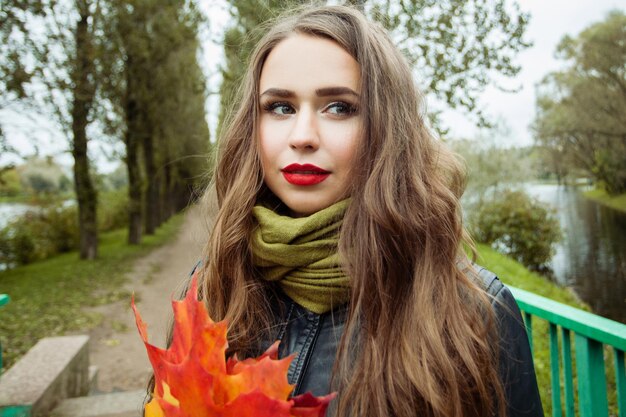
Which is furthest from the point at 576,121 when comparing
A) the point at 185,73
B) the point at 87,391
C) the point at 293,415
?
the point at 293,415

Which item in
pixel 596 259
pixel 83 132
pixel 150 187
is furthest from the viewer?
pixel 150 187

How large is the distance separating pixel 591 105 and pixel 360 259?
21622mm

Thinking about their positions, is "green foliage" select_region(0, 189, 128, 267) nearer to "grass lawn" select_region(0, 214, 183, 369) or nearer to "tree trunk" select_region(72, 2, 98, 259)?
"grass lawn" select_region(0, 214, 183, 369)

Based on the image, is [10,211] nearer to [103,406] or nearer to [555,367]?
[103,406]

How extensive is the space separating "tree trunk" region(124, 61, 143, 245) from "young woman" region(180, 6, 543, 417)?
14725mm

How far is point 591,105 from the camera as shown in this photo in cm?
1902

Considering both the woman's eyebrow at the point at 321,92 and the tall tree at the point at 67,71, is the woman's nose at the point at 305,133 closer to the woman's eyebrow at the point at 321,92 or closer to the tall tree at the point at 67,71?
the woman's eyebrow at the point at 321,92

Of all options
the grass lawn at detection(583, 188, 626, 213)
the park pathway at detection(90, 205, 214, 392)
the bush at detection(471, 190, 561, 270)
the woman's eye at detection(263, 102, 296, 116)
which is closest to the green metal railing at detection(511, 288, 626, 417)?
the woman's eye at detection(263, 102, 296, 116)

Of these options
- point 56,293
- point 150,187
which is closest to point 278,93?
point 56,293

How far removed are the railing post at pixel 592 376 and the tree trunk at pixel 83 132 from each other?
1168 cm

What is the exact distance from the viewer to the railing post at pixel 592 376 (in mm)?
1828

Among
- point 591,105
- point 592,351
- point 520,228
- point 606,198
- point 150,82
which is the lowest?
point 520,228

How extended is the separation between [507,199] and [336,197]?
13714 millimetres

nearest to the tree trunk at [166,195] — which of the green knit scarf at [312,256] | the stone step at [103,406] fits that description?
the stone step at [103,406]
